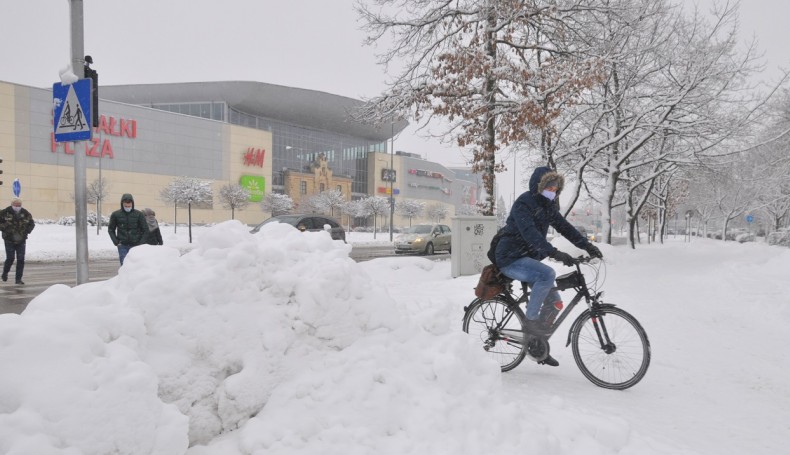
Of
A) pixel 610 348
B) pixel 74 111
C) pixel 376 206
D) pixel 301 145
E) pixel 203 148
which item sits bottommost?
pixel 610 348

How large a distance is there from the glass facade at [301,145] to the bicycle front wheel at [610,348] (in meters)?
63.7

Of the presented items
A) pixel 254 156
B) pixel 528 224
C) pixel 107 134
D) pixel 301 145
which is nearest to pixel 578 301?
pixel 528 224

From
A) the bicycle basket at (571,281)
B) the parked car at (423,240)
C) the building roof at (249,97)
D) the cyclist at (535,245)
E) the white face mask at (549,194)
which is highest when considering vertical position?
the building roof at (249,97)

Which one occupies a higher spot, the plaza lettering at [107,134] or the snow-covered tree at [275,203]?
the plaza lettering at [107,134]

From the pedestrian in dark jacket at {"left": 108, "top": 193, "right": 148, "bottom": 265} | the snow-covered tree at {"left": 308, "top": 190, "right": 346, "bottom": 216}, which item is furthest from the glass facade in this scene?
the pedestrian in dark jacket at {"left": 108, "top": 193, "right": 148, "bottom": 265}

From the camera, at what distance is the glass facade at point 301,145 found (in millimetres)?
62281

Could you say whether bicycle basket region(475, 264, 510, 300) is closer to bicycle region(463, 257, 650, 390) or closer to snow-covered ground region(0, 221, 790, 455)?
bicycle region(463, 257, 650, 390)

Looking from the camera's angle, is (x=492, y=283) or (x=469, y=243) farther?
(x=469, y=243)

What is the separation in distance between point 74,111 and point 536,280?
6412 mm

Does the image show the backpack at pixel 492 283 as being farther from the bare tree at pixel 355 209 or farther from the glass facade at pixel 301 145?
the glass facade at pixel 301 145

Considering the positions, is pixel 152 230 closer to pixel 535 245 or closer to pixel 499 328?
pixel 499 328

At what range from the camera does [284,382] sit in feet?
8.68

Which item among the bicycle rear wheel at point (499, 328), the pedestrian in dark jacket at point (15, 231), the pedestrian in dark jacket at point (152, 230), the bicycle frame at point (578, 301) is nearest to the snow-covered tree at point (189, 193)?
the pedestrian in dark jacket at point (15, 231)

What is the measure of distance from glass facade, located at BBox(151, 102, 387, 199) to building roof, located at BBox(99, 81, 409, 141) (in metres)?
0.86
